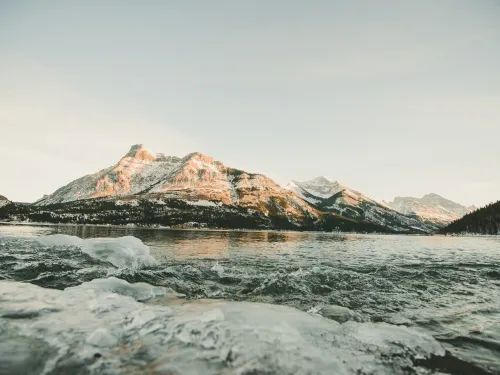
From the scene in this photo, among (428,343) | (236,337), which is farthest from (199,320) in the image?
(428,343)

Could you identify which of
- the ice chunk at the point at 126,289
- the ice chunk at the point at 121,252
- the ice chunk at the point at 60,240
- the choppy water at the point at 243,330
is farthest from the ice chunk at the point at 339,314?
the ice chunk at the point at 60,240

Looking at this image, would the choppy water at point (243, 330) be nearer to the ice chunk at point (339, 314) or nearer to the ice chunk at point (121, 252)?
the ice chunk at point (339, 314)

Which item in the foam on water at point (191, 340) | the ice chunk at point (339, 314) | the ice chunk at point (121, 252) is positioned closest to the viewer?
the foam on water at point (191, 340)

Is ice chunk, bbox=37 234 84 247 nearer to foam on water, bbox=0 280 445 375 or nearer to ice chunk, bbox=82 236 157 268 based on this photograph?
ice chunk, bbox=82 236 157 268

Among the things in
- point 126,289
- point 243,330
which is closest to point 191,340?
point 243,330

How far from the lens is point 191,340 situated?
846 centimetres

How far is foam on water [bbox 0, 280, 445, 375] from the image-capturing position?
711 cm

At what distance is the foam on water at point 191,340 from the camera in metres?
7.11

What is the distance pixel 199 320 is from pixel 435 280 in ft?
70.4

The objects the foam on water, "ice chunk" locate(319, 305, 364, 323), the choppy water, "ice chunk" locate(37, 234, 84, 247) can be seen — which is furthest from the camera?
"ice chunk" locate(37, 234, 84, 247)

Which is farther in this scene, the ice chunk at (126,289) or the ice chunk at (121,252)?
the ice chunk at (121,252)

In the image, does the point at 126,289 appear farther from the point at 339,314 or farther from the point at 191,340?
the point at 339,314

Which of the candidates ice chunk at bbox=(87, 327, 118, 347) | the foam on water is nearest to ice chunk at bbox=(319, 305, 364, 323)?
the foam on water

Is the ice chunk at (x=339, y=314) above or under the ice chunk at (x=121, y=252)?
under
